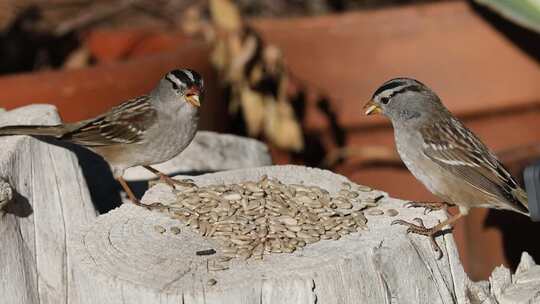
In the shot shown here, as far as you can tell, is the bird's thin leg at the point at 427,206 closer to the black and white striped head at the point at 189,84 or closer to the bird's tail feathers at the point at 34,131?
the black and white striped head at the point at 189,84

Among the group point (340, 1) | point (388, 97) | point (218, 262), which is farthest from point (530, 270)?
point (340, 1)

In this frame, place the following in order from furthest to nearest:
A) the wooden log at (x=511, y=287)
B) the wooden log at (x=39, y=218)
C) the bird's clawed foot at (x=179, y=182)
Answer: the bird's clawed foot at (x=179, y=182) < the wooden log at (x=511, y=287) < the wooden log at (x=39, y=218)

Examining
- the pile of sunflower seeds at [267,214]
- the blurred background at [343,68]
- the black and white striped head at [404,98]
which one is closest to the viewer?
the pile of sunflower seeds at [267,214]

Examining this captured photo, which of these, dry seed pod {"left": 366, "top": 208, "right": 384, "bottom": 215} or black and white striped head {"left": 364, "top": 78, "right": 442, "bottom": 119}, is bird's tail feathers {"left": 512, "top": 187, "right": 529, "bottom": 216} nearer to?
black and white striped head {"left": 364, "top": 78, "right": 442, "bottom": 119}

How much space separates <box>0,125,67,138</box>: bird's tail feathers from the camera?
437cm

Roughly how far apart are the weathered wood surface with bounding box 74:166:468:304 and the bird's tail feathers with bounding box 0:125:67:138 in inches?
20.4

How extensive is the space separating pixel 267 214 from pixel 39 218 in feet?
2.93

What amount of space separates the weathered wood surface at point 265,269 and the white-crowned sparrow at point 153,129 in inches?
27.0

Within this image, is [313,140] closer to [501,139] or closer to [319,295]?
[501,139]

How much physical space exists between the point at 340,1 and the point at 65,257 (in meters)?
3.99

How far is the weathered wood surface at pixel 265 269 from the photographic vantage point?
140 inches

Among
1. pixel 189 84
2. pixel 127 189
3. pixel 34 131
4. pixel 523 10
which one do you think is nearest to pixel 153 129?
pixel 189 84

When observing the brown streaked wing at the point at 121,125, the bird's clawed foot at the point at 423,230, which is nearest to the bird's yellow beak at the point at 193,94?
the brown streaked wing at the point at 121,125

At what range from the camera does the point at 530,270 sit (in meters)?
4.37
